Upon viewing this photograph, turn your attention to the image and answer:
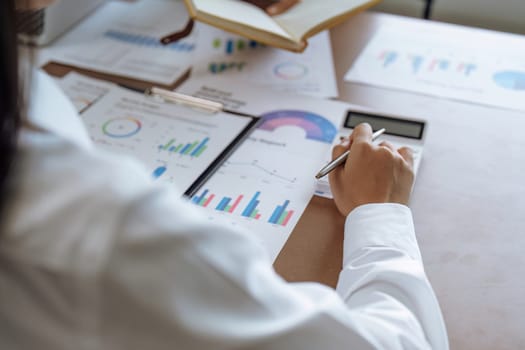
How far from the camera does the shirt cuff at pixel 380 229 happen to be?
77 centimetres

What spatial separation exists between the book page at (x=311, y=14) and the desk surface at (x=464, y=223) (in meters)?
0.14

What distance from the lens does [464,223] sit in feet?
2.95

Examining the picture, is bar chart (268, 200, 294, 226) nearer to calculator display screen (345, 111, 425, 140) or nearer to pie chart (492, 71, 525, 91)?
calculator display screen (345, 111, 425, 140)

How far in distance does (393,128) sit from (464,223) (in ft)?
0.68

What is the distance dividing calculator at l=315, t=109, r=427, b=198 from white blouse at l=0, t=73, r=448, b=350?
21.4 inches

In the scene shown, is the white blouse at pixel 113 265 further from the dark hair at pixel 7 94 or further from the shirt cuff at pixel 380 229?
the shirt cuff at pixel 380 229

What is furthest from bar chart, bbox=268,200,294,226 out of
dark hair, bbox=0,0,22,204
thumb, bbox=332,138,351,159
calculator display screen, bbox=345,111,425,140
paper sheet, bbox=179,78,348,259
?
dark hair, bbox=0,0,22,204

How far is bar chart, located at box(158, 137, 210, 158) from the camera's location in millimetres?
1009

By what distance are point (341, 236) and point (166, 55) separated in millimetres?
589

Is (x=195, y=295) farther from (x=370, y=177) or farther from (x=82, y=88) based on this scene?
(x=82, y=88)

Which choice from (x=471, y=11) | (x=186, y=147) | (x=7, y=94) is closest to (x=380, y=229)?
(x=186, y=147)

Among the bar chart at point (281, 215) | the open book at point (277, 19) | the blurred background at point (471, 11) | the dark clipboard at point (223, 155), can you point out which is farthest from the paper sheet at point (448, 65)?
the blurred background at point (471, 11)

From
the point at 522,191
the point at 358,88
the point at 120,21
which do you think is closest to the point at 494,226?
the point at 522,191

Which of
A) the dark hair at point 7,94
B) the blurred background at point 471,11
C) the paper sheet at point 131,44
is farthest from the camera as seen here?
the blurred background at point 471,11
